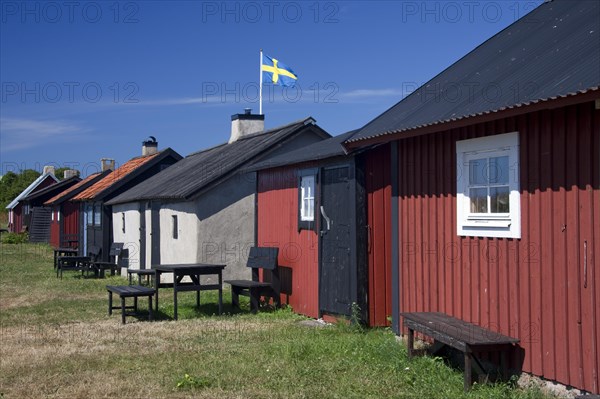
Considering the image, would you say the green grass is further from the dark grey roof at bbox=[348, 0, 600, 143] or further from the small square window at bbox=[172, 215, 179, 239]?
the small square window at bbox=[172, 215, 179, 239]

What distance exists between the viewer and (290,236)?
539 inches

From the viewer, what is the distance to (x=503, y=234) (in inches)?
300

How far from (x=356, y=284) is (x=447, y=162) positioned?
3110 millimetres

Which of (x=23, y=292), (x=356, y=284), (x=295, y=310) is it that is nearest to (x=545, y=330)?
(x=356, y=284)

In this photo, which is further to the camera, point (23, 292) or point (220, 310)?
point (23, 292)

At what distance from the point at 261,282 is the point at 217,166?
19.0ft

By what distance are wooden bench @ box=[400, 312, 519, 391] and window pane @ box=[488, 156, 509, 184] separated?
165 cm

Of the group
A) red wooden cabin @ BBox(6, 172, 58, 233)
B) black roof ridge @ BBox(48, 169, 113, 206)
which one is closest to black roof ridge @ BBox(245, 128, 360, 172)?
black roof ridge @ BBox(48, 169, 113, 206)

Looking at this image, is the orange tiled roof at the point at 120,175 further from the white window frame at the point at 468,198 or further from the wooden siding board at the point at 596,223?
the wooden siding board at the point at 596,223

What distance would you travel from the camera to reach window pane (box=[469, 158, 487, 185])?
804 centimetres

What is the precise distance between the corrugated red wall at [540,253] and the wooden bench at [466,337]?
0.18 m

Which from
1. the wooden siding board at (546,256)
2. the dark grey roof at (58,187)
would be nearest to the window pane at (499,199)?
the wooden siding board at (546,256)

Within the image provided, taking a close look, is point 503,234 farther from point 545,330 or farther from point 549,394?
point 549,394

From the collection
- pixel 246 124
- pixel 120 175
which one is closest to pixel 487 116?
pixel 246 124
